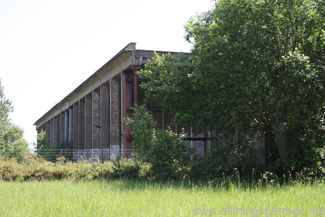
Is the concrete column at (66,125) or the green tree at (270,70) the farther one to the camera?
the concrete column at (66,125)

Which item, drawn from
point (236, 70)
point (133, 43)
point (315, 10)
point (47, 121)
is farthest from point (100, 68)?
point (47, 121)

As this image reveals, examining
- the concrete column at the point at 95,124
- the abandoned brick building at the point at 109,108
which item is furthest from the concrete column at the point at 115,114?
the concrete column at the point at 95,124

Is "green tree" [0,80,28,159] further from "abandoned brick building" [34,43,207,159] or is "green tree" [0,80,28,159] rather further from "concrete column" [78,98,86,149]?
"concrete column" [78,98,86,149]

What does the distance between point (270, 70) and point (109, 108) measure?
25.2 meters

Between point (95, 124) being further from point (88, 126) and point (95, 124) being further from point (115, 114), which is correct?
point (115, 114)

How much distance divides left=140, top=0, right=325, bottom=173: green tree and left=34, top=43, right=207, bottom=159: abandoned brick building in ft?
33.4

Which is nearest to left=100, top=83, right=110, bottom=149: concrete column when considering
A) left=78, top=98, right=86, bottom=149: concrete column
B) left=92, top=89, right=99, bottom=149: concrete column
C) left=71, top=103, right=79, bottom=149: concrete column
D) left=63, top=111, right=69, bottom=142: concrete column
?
left=92, top=89, right=99, bottom=149: concrete column

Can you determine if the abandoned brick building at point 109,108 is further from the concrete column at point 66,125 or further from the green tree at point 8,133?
the green tree at point 8,133

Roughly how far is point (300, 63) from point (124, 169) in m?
9.13

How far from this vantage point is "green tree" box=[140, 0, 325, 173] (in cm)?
1209

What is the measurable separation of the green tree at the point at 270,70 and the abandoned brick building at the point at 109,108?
10.2m

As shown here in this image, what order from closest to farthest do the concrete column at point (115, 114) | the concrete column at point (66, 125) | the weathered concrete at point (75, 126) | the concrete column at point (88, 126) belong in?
the concrete column at point (115, 114) < the concrete column at point (88, 126) < the weathered concrete at point (75, 126) < the concrete column at point (66, 125)

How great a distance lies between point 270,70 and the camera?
13.3 metres

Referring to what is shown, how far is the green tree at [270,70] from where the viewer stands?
39.7ft
